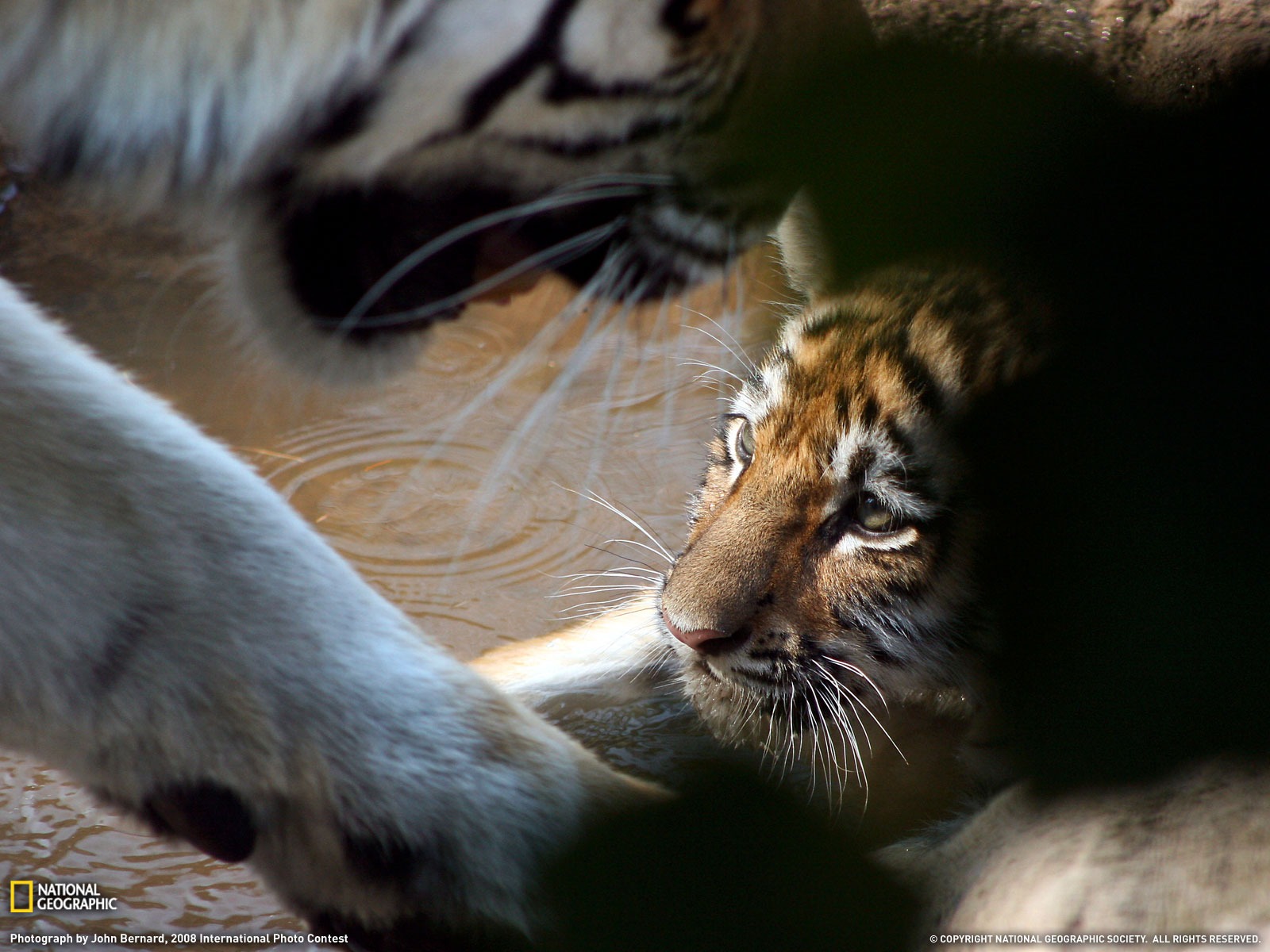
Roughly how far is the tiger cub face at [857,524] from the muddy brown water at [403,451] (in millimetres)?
199

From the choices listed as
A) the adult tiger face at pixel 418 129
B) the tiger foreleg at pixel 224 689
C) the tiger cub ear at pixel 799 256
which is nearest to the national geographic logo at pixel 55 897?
the tiger foreleg at pixel 224 689

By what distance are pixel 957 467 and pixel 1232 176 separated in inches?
16.4

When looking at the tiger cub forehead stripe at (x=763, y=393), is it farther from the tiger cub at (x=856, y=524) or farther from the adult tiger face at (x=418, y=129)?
the adult tiger face at (x=418, y=129)

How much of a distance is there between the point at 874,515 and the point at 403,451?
1.34 m

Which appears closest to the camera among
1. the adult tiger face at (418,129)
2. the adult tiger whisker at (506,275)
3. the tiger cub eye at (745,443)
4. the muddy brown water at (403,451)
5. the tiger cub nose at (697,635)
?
the adult tiger face at (418,129)

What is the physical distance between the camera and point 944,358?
133cm

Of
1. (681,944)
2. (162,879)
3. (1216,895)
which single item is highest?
(1216,895)

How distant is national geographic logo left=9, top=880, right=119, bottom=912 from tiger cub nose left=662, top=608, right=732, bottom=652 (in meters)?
0.76

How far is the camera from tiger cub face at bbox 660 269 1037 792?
1314mm

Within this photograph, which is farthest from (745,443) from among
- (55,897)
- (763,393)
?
(55,897)

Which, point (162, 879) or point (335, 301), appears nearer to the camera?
point (335, 301)

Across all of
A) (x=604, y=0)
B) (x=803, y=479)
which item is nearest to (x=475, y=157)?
(x=604, y=0)

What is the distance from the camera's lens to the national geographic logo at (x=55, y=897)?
150cm

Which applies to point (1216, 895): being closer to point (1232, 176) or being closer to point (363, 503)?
point (1232, 176)
